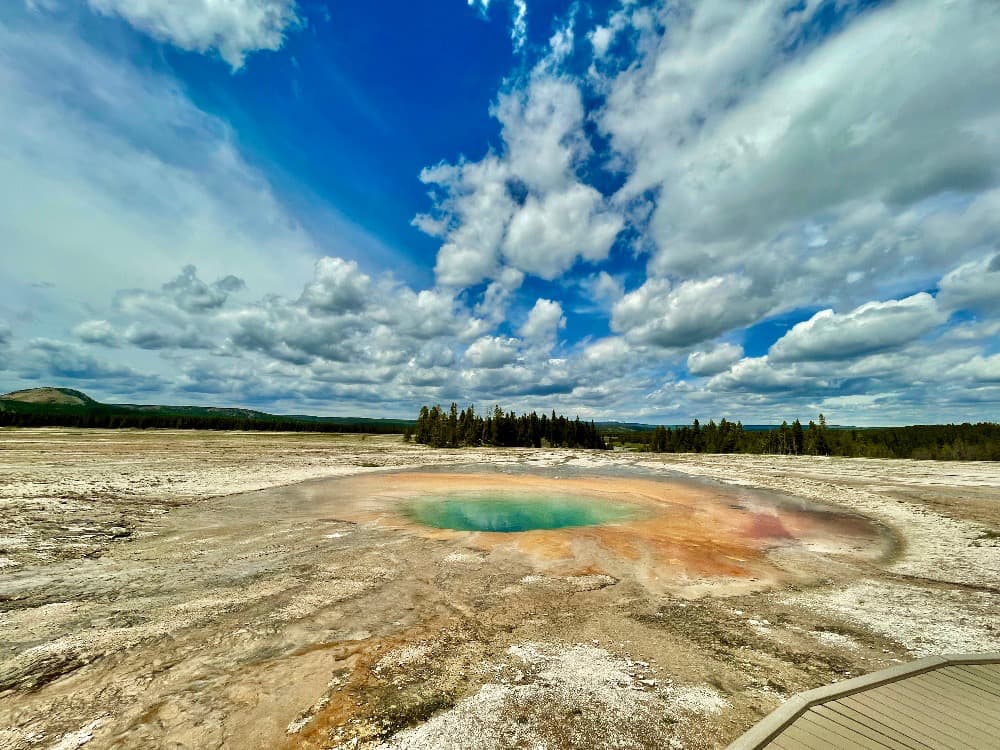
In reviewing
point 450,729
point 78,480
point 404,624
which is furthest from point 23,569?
point 78,480

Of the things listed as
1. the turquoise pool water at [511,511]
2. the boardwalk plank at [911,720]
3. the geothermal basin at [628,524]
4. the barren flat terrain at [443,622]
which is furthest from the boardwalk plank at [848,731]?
the turquoise pool water at [511,511]

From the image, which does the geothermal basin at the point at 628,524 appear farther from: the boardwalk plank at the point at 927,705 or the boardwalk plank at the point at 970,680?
the boardwalk plank at the point at 927,705

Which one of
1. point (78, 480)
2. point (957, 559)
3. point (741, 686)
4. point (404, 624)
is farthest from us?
point (78, 480)

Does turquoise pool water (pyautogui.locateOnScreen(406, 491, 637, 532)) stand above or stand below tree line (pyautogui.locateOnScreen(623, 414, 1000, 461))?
below

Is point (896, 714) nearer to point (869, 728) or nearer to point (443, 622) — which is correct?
point (869, 728)

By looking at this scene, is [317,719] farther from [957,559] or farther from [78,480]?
[78,480]

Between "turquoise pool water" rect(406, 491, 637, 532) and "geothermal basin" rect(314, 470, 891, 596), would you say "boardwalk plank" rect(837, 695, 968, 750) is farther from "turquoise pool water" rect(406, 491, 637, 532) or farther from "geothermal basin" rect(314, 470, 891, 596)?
"turquoise pool water" rect(406, 491, 637, 532)

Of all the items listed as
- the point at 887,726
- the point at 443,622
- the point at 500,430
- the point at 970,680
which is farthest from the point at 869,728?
the point at 500,430

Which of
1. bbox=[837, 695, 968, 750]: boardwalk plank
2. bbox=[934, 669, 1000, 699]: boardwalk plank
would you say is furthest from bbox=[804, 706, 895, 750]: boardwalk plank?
bbox=[934, 669, 1000, 699]: boardwalk plank
